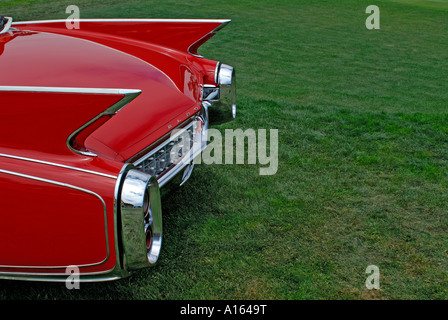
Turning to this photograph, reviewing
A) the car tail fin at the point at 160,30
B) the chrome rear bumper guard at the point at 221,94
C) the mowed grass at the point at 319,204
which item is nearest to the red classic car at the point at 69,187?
the mowed grass at the point at 319,204

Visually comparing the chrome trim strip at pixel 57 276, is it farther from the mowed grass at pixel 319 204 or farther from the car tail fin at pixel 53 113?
the car tail fin at pixel 53 113

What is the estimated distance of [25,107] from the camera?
1.95 metres

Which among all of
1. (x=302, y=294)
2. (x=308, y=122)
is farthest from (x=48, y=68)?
(x=308, y=122)

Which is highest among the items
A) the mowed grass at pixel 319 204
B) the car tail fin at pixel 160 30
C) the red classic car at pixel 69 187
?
the car tail fin at pixel 160 30

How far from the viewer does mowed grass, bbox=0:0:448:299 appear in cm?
244

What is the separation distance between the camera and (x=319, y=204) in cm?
319

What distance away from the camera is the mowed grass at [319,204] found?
244 centimetres

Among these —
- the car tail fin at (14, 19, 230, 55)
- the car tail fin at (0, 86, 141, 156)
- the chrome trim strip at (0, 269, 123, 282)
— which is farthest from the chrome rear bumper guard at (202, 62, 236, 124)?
the chrome trim strip at (0, 269, 123, 282)

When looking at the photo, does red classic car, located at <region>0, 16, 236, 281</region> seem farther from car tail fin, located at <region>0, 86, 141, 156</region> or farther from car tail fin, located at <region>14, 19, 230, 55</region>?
car tail fin, located at <region>14, 19, 230, 55</region>

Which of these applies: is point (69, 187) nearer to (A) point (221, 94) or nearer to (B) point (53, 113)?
(B) point (53, 113)

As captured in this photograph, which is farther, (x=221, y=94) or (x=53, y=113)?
(x=221, y=94)

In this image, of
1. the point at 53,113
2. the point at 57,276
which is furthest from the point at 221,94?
the point at 57,276

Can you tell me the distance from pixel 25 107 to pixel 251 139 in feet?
8.33
